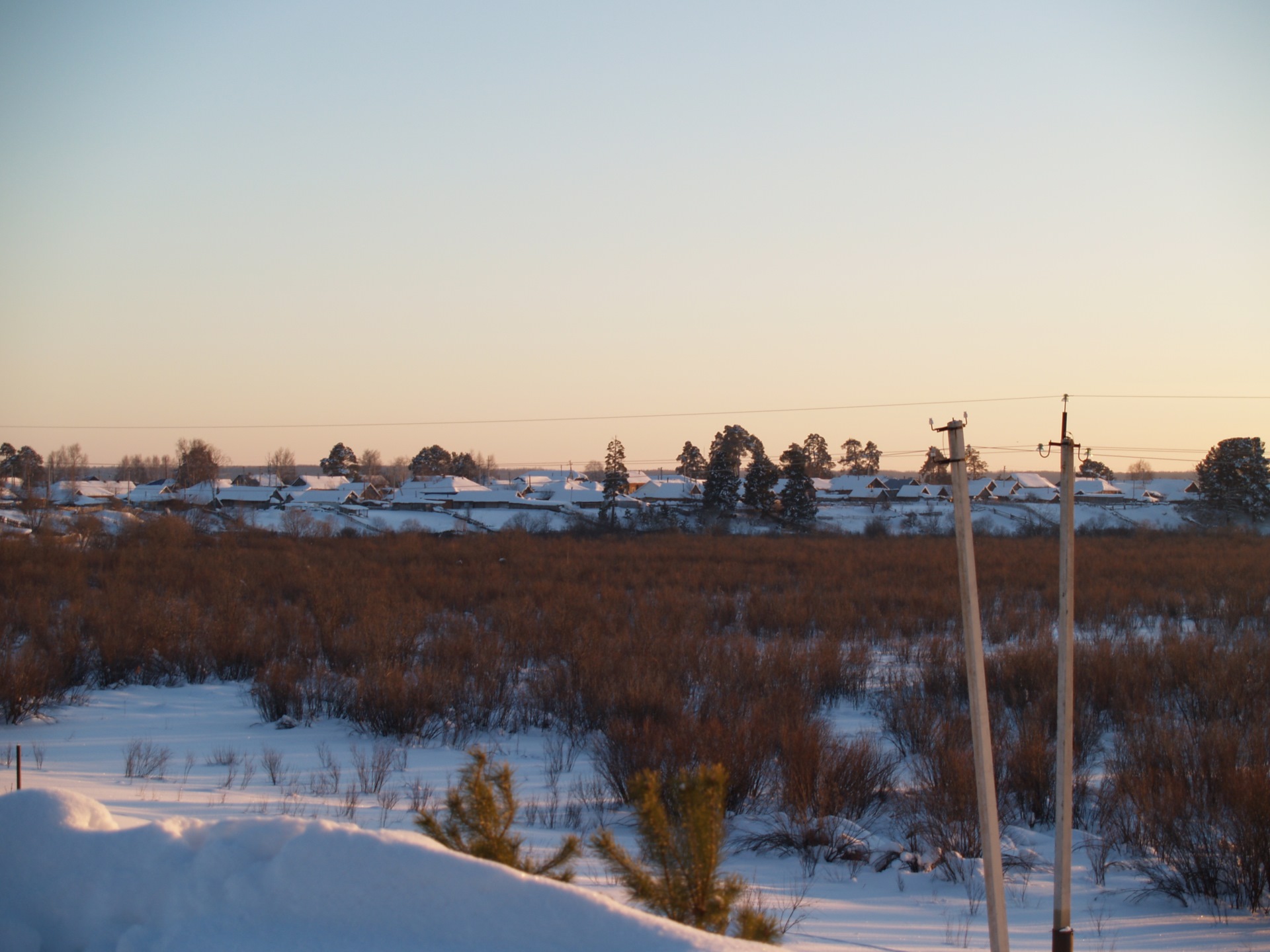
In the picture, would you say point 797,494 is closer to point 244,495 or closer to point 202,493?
point 244,495

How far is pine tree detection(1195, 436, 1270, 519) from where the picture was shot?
56219mm

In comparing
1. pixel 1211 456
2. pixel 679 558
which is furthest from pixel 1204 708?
pixel 1211 456

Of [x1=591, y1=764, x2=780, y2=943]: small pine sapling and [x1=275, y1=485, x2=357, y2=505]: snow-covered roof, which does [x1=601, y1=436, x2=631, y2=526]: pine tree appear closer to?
[x1=275, y1=485, x2=357, y2=505]: snow-covered roof

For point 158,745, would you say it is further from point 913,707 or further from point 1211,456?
point 1211,456

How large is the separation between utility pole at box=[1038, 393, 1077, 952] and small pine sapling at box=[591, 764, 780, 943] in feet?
6.14

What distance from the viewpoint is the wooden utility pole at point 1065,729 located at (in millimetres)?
4340

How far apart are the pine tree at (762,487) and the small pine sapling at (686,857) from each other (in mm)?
52816

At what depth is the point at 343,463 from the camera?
102 m

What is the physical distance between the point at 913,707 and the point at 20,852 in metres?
9.52

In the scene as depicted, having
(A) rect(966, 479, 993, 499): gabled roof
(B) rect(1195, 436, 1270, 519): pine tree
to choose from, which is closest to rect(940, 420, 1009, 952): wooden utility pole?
(B) rect(1195, 436, 1270, 519): pine tree

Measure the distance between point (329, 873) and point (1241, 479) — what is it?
2690 inches

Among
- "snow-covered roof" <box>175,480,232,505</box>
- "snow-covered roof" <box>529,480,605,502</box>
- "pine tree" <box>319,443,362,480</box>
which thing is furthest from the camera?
"pine tree" <box>319,443,362,480</box>

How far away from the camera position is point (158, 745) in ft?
31.3

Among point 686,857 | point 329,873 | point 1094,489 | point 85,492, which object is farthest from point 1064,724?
point 85,492
